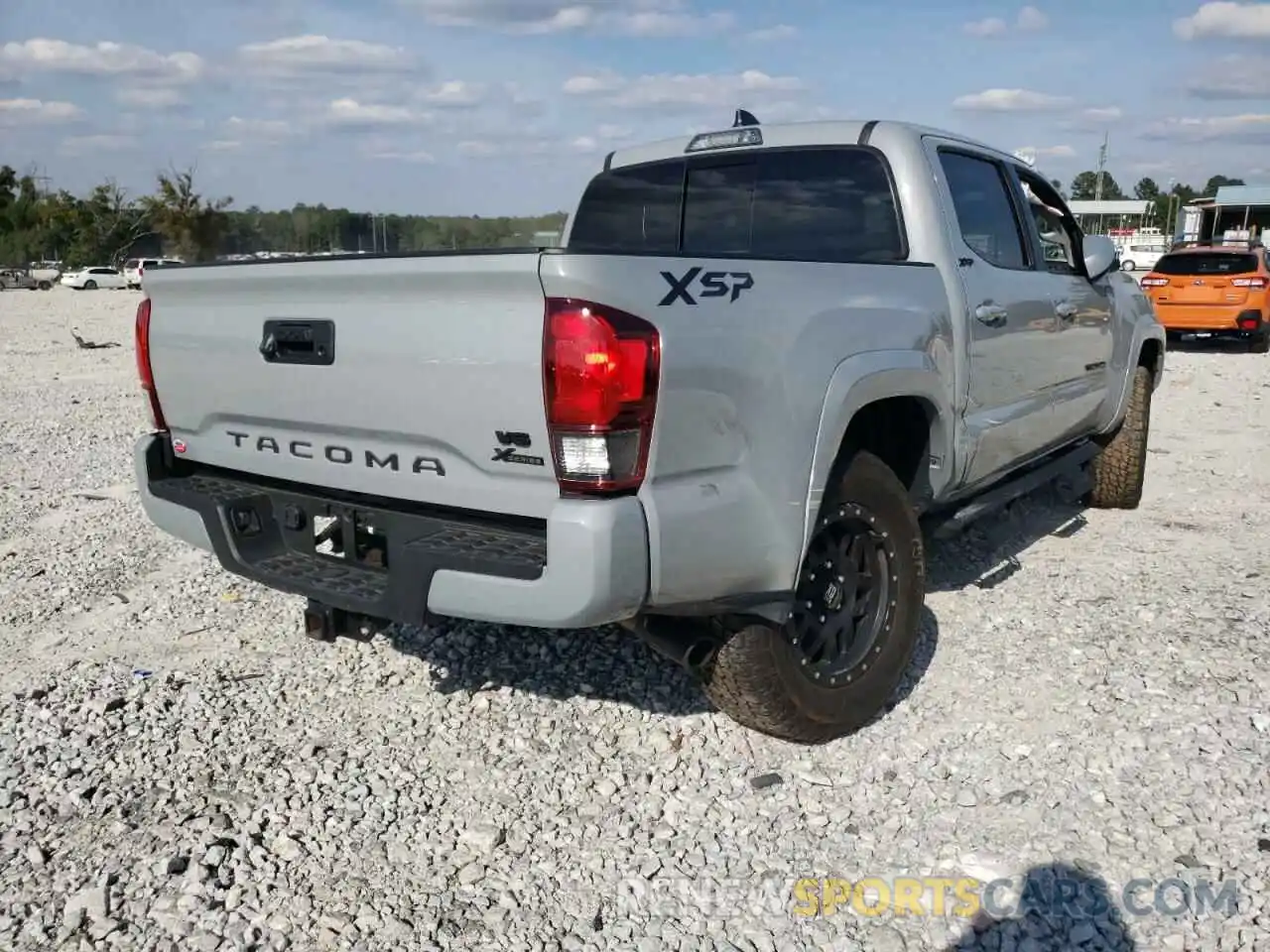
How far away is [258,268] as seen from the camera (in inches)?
122

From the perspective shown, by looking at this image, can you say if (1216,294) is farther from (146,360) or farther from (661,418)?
(146,360)

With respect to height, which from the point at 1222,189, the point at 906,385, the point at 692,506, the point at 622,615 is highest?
the point at 1222,189

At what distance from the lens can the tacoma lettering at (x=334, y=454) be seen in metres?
2.83

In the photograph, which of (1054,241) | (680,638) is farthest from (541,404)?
(1054,241)

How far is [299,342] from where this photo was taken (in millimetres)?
3023

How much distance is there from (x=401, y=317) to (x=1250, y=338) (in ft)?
53.8

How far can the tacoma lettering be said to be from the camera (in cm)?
283

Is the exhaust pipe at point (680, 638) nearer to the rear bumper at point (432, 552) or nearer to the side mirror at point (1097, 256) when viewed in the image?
the rear bumper at point (432, 552)

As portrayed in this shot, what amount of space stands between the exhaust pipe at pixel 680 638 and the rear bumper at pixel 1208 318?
1439cm

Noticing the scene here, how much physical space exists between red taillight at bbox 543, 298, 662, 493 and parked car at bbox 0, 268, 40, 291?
4725cm

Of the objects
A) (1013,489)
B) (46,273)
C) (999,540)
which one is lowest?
(999,540)

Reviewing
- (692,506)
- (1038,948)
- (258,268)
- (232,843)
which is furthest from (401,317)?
(1038,948)

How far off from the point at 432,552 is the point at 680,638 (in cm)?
73

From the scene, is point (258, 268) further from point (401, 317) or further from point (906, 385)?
point (906, 385)
